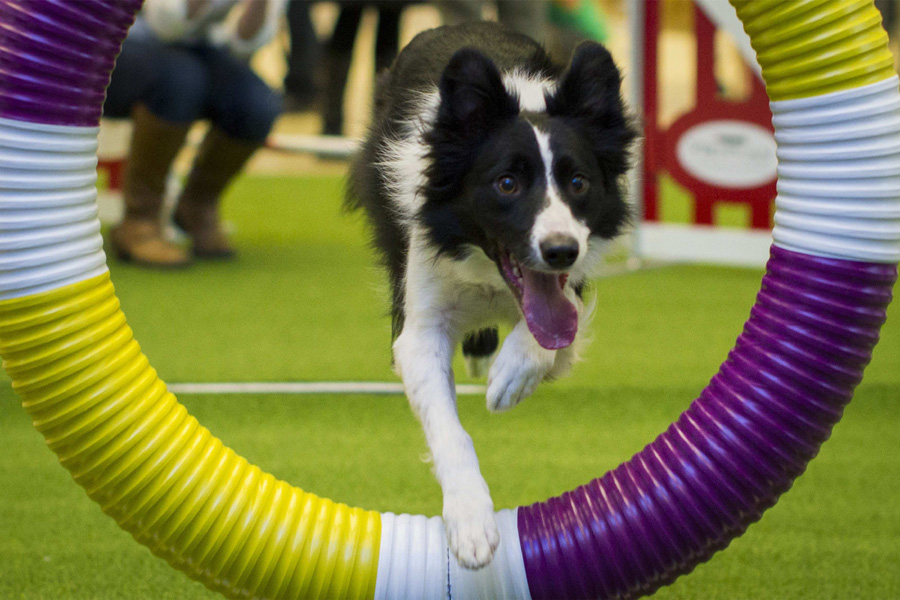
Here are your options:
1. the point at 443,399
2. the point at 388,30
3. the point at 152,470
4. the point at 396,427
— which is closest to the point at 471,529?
the point at 443,399

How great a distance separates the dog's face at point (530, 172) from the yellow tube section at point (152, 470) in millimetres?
643

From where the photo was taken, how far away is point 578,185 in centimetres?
230

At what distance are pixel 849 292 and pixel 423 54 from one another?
4.51ft

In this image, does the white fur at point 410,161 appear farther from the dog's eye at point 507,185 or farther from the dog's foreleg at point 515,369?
the dog's foreleg at point 515,369

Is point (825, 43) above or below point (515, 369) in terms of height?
above

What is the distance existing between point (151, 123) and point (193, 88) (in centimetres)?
30

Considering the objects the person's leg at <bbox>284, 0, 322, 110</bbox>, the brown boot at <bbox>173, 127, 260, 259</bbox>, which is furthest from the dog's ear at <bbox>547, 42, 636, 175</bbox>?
the person's leg at <bbox>284, 0, 322, 110</bbox>

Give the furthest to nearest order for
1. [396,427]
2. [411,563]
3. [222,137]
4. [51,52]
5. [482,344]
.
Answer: [222,137] < [396,427] < [482,344] < [411,563] < [51,52]

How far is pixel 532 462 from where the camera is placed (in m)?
3.33

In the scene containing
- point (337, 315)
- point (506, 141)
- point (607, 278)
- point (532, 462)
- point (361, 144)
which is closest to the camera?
point (506, 141)

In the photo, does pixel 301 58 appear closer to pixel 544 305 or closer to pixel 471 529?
pixel 544 305

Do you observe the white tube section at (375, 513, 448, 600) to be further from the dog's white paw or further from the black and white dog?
the dog's white paw

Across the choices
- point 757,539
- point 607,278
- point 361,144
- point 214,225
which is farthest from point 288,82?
point 757,539

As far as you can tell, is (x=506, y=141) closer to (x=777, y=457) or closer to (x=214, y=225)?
(x=777, y=457)
